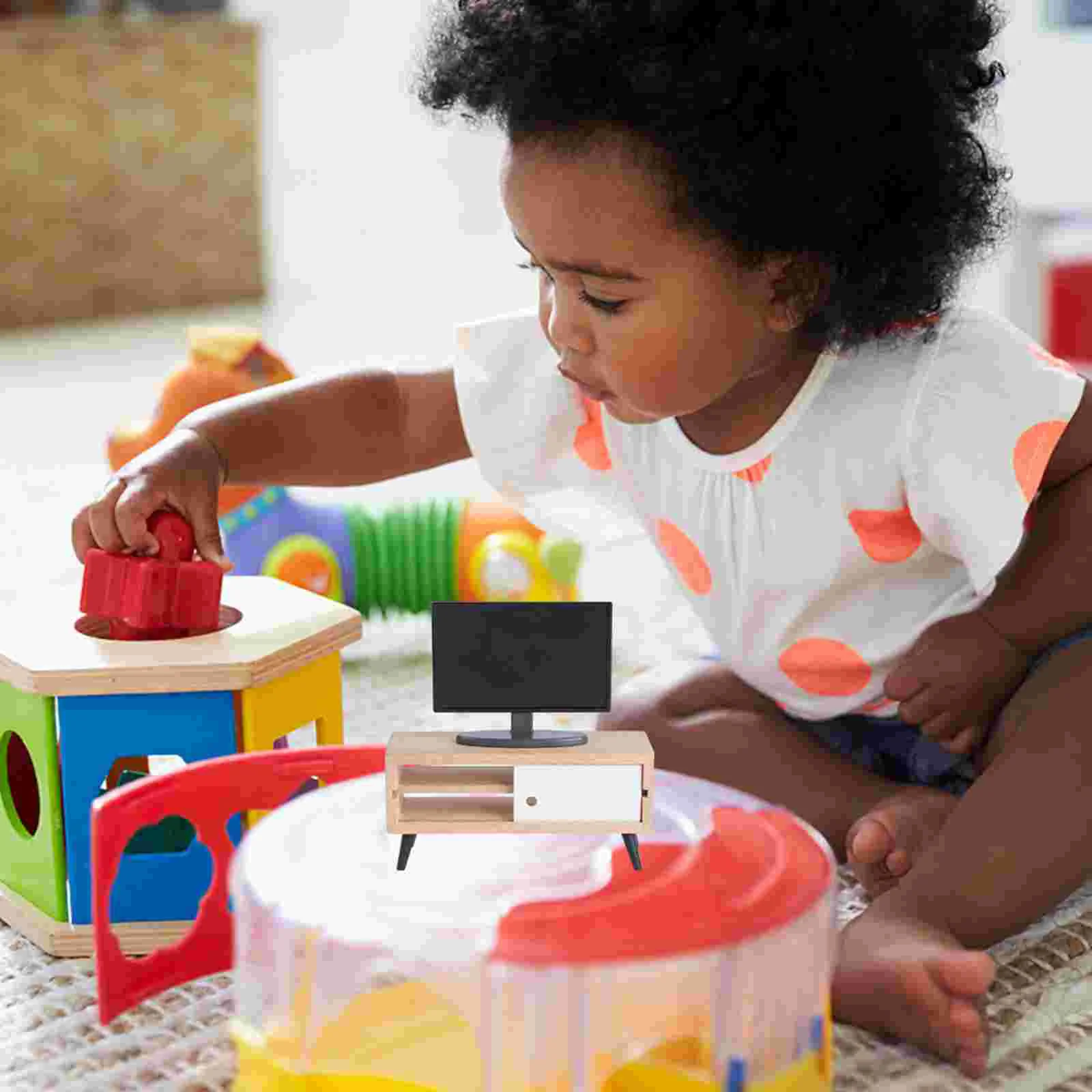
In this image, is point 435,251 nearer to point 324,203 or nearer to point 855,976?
point 324,203

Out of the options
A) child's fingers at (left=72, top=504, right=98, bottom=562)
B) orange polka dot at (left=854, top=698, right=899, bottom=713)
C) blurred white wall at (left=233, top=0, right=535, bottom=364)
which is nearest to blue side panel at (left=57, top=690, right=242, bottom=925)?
child's fingers at (left=72, top=504, right=98, bottom=562)

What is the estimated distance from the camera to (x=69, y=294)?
8.51 ft

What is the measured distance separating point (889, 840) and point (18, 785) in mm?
394

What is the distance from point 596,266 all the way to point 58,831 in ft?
1.06

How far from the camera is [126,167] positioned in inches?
103

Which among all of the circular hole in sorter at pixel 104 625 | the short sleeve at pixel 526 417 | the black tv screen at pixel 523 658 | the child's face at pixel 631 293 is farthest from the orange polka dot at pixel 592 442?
the black tv screen at pixel 523 658

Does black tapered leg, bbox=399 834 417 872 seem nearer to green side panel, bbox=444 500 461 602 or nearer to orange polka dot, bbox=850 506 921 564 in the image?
orange polka dot, bbox=850 506 921 564

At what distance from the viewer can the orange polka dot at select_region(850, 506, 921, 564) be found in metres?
0.81

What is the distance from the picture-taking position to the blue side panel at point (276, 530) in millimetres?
1102

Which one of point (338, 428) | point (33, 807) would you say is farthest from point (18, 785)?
point (338, 428)

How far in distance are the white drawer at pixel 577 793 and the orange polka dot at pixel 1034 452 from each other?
0.90ft

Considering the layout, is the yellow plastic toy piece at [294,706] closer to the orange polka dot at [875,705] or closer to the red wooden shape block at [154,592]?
the red wooden shape block at [154,592]

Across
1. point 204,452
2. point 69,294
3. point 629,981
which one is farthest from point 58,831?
point 69,294

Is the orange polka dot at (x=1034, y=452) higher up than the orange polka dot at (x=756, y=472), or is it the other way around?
the orange polka dot at (x=1034, y=452)
